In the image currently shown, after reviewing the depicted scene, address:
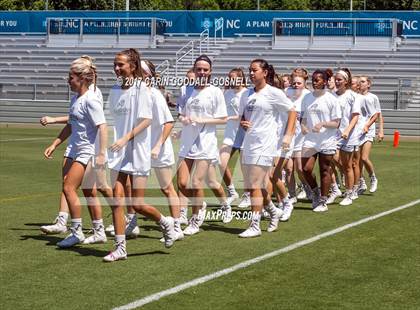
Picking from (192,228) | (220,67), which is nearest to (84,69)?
(192,228)

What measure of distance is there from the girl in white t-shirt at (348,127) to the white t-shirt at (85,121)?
218 inches

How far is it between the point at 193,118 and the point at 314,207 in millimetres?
3227

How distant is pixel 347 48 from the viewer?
41094mm

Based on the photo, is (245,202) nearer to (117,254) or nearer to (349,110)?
(349,110)

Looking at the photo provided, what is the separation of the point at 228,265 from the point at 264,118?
230cm

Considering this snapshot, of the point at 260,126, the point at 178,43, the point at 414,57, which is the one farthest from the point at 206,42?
the point at 260,126

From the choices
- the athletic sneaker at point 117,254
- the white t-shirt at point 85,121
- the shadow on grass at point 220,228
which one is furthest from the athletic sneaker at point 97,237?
the shadow on grass at point 220,228

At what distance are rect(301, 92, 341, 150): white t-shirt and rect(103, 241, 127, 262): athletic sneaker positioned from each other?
5206 millimetres

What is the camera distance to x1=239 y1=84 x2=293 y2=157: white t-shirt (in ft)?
34.4

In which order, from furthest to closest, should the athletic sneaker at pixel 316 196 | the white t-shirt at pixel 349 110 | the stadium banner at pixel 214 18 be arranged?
the stadium banner at pixel 214 18
the white t-shirt at pixel 349 110
the athletic sneaker at pixel 316 196

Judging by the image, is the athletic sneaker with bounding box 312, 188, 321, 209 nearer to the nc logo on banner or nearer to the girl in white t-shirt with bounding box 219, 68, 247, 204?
the girl in white t-shirt with bounding box 219, 68, 247, 204

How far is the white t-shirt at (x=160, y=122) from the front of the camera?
9688 mm

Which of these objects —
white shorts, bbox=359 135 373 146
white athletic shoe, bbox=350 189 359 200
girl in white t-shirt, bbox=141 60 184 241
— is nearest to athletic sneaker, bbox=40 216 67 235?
girl in white t-shirt, bbox=141 60 184 241

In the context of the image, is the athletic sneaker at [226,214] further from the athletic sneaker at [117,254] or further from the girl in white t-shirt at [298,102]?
the athletic sneaker at [117,254]
